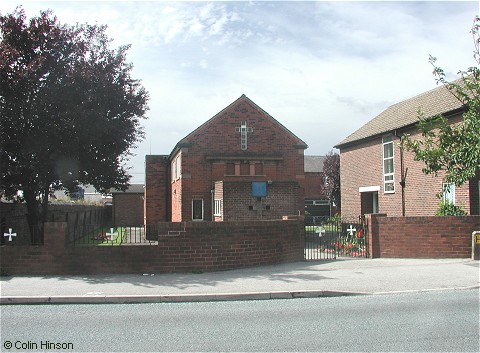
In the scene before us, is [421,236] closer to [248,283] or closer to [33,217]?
[248,283]

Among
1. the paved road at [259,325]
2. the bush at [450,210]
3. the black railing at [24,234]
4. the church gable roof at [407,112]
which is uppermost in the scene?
the church gable roof at [407,112]

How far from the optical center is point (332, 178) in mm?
40781

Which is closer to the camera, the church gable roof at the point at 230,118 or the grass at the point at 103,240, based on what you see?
the grass at the point at 103,240

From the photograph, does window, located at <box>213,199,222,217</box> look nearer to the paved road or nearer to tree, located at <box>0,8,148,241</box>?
tree, located at <box>0,8,148,241</box>

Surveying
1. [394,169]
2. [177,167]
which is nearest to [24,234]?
[177,167]

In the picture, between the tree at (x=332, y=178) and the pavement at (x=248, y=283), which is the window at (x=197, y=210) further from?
the tree at (x=332, y=178)

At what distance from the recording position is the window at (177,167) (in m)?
27.2

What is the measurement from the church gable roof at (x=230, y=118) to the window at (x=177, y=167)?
856 mm

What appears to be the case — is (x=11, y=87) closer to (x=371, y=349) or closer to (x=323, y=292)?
(x=323, y=292)

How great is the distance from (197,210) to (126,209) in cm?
1904

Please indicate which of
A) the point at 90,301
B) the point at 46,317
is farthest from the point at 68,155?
the point at 46,317

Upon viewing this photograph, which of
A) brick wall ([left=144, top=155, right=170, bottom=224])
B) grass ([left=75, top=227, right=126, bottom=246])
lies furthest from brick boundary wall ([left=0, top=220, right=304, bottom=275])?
brick wall ([left=144, top=155, right=170, bottom=224])

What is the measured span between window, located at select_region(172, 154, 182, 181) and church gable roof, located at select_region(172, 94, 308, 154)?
2.81 feet

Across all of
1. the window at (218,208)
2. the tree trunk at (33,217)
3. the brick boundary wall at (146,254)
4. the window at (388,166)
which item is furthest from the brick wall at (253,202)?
the brick boundary wall at (146,254)
